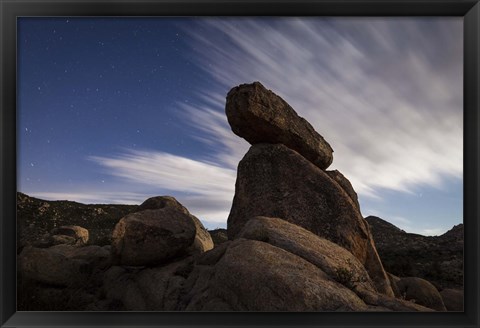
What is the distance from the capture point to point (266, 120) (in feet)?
59.9

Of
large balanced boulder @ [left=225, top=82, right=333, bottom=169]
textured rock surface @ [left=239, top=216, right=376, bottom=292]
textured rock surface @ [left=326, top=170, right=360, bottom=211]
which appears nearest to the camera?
textured rock surface @ [left=239, top=216, right=376, bottom=292]

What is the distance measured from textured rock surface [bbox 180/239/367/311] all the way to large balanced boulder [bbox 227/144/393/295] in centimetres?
630

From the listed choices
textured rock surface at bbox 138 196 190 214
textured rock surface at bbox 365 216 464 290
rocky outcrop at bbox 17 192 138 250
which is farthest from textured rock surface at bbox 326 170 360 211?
rocky outcrop at bbox 17 192 138 250

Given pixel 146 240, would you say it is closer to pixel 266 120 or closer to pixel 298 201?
pixel 298 201

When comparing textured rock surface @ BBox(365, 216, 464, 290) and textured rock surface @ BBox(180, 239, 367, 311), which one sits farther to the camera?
textured rock surface @ BBox(365, 216, 464, 290)

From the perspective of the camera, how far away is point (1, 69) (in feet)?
23.6

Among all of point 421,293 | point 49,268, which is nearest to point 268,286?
point 49,268

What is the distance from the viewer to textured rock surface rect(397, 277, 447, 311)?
64.6 ft

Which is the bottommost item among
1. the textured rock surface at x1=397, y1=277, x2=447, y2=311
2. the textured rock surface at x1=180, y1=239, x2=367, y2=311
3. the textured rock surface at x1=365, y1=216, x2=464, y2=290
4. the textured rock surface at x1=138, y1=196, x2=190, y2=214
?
the textured rock surface at x1=365, y1=216, x2=464, y2=290

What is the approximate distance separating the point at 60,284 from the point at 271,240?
31.4 feet

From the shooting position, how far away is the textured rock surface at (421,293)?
64.6 feet

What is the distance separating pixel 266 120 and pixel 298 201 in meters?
3.88

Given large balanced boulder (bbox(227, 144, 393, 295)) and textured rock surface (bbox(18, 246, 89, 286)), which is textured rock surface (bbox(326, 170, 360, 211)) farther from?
textured rock surface (bbox(18, 246, 89, 286))
